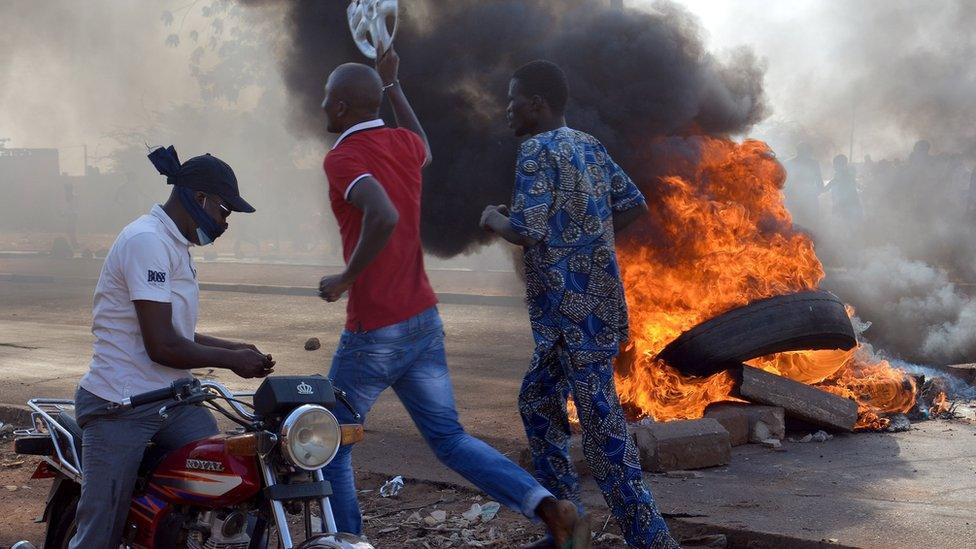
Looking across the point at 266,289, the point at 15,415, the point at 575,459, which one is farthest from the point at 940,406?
the point at 266,289

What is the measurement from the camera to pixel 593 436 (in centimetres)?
425

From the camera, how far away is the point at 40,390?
905cm

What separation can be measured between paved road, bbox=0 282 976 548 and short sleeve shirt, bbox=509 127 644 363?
117 centimetres

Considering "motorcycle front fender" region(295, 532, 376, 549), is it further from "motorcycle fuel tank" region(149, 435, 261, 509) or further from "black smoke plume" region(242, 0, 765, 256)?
"black smoke plume" region(242, 0, 765, 256)

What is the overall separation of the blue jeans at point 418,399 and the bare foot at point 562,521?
36 mm

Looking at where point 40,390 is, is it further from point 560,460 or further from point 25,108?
point 25,108

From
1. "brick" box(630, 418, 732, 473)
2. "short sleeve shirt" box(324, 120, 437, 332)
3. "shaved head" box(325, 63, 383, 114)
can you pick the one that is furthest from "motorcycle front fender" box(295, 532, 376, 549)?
"brick" box(630, 418, 732, 473)

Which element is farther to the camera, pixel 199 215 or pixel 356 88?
pixel 356 88

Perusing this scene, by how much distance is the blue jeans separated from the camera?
3.72 metres

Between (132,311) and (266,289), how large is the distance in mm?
16703

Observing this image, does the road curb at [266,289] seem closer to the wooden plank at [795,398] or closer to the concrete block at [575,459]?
the wooden plank at [795,398]

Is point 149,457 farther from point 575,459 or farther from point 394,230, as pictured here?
point 575,459

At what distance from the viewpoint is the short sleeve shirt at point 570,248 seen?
4.24 metres

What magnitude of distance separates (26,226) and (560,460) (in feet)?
163
